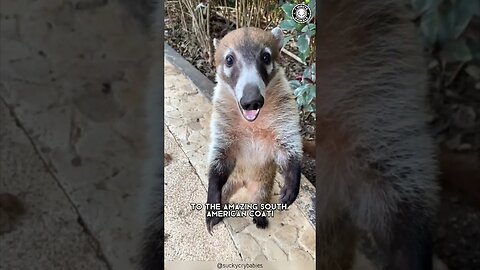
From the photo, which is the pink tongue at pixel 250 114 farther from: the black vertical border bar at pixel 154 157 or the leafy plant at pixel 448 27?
the leafy plant at pixel 448 27

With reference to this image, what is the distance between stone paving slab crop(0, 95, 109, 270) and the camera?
41.3 inches

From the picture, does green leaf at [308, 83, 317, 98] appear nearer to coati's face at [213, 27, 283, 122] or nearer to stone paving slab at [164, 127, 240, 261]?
coati's face at [213, 27, 283, 122]

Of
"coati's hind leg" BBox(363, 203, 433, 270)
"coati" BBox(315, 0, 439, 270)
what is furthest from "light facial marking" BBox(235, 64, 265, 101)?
"coati's hind leg" BBox(363, 203, 433, 270)

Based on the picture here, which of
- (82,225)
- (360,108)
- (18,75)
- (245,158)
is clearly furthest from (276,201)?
(18,75)

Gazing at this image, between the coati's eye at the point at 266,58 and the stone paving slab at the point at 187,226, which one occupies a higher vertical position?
the coati's eye at the point at 266,58

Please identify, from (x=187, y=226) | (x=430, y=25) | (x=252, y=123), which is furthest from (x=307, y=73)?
(x=187, y=226)

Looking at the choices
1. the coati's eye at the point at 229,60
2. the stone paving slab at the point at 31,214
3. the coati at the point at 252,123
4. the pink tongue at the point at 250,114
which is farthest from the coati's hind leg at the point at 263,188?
the stone paving slab at the point at 31,214

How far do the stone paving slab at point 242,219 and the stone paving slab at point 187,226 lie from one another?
0.02 meters

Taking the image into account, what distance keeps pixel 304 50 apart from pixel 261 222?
1.07 feet

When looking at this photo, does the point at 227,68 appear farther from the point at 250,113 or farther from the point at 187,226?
the point at 187,226

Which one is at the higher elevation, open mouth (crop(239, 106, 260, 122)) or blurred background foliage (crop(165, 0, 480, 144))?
blurred background foliage (crop(165, 0, 480, 144))

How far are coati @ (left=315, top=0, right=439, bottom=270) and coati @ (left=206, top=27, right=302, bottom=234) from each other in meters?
0.06

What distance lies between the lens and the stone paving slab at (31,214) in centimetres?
105

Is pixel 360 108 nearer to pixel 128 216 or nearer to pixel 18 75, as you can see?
pixel 128 216
